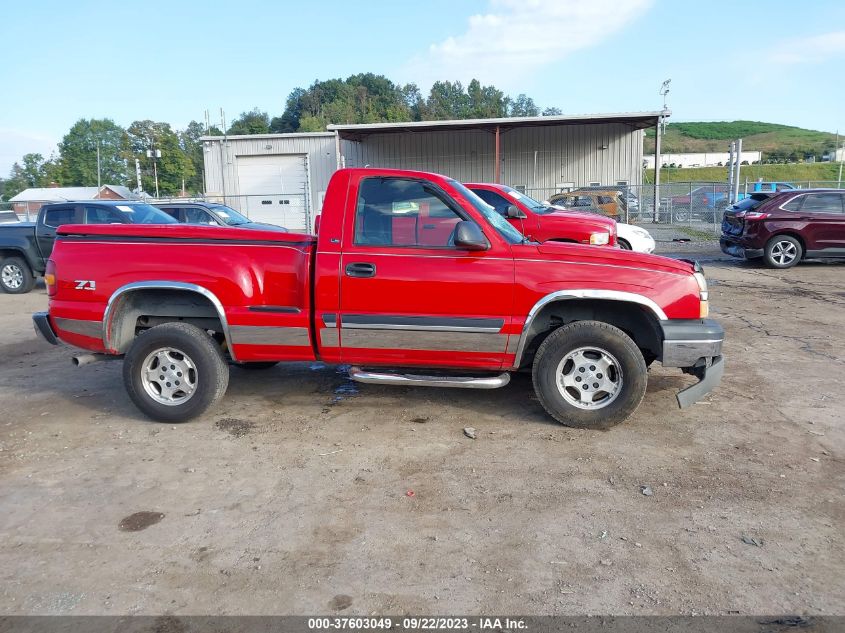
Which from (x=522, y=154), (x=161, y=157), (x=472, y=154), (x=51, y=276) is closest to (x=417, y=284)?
(x=51, y=276)

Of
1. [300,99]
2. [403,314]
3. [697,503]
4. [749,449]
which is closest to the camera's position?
[697,503]

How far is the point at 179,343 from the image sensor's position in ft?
17.1

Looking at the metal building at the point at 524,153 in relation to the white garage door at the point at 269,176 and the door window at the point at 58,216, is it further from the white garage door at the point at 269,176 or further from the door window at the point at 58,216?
the door window at the point at 58,216

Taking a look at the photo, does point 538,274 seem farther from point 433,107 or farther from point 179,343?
point 433,107

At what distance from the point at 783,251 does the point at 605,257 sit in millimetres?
10812

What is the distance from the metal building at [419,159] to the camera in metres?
36.5

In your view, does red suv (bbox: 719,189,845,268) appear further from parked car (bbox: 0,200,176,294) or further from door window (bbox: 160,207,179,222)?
door window (bbox: 160,207,179,222)

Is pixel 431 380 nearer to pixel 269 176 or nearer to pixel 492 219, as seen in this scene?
pixel 492 219

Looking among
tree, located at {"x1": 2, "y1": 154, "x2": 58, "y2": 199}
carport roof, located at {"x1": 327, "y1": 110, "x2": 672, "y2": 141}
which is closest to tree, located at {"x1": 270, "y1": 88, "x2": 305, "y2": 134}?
tree, located at {"x1": 2, "y1": 154, "x2": 58, "y2": 199}

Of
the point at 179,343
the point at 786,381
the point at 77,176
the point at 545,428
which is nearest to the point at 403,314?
the point at 545,428

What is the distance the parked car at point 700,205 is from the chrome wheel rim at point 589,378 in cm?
2340

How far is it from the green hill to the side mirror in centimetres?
9218

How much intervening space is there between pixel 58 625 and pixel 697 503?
11.1 ft

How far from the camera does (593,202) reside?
21344mm
